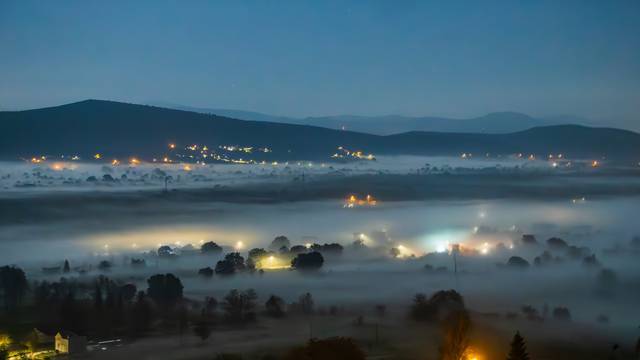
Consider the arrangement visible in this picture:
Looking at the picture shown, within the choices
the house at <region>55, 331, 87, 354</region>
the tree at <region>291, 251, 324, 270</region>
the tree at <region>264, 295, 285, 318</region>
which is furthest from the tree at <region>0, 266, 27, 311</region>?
the tree at <region>291, 251, 324, 270</region>

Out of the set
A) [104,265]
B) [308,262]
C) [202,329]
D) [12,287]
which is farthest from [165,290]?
[104,265]

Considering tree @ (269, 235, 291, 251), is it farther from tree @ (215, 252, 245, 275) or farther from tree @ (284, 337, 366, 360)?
tree @ (284, 337, 366, 360)

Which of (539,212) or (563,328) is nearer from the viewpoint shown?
(563,328)

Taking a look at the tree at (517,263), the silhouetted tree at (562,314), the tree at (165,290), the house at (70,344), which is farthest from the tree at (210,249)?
the house at (70,344)

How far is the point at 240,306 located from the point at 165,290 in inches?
170

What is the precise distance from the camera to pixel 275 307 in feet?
94.2

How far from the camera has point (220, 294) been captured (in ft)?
107

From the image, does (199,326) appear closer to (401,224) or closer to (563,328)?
(563,328)

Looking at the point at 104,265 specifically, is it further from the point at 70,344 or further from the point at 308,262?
the point at 70,344

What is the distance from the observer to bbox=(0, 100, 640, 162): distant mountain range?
328ft

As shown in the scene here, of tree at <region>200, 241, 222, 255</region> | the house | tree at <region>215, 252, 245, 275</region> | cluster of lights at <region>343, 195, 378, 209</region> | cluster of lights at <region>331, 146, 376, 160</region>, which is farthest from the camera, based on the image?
cluster of lights at <region>331, 146, 376, 160</region>

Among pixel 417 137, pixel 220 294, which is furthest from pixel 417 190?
pixel 220 294

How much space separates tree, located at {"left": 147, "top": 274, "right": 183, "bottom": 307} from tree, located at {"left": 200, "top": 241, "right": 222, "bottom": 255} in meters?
13.7

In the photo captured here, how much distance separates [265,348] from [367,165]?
325ft
